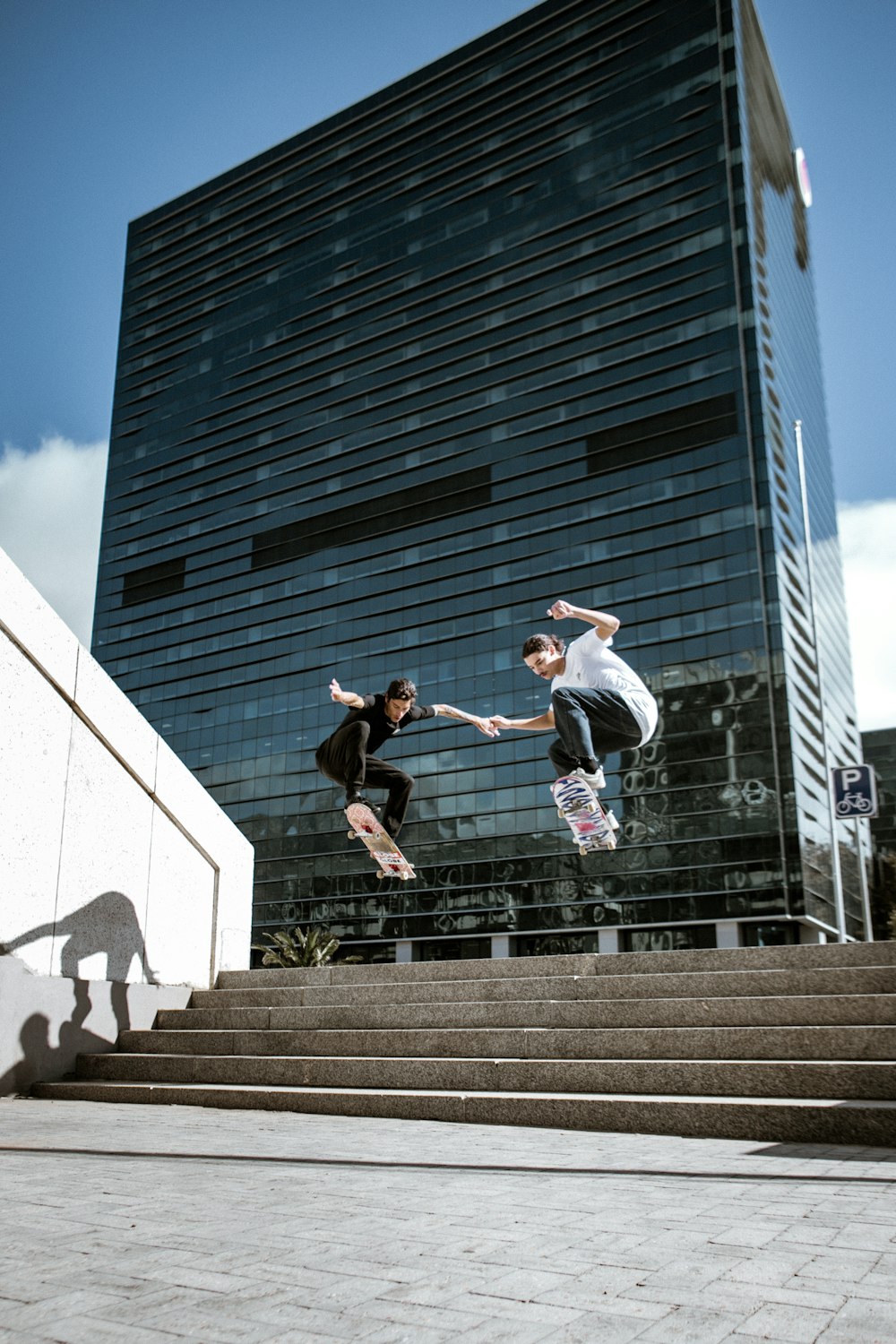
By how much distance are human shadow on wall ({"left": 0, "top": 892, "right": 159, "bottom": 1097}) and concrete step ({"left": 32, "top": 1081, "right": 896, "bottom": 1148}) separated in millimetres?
1412

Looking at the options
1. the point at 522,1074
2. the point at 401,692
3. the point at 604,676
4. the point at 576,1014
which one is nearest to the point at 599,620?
the point at 604,676

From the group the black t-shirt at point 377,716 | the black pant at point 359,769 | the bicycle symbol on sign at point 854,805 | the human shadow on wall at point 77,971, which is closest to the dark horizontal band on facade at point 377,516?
the bicycle symbol on sign at point 854,805

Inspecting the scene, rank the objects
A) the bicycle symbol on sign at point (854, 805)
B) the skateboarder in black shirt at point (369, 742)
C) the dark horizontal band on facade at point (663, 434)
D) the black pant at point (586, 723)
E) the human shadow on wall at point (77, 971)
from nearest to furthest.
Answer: the black pant at point (586, 723)
the human shadow on wall at point (77, 971)
the skateboarder in black shirt at point (369, 742)
the bicycle symbol on sign at point (854, 805)
the dark horizontal band on facade at point (663, 434)

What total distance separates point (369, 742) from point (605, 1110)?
439 centimetres

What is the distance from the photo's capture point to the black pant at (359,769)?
364 inches

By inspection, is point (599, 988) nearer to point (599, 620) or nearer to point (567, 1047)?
point (567, 1047)

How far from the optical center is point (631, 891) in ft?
216

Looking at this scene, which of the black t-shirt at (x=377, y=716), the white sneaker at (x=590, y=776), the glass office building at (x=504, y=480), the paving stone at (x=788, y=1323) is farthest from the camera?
the glass office building at (x=504, y=480)

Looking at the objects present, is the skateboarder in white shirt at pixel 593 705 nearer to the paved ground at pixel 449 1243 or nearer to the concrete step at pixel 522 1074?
the concrete step at pixel 522 1074

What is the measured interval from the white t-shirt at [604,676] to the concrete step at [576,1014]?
7.47ft

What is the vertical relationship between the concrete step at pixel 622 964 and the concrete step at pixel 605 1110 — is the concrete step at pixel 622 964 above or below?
above

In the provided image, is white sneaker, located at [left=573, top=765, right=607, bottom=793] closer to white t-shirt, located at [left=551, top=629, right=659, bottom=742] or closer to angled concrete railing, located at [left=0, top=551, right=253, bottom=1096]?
white t-shirt, located at [left=551, top=629, right=659, bottom=742]

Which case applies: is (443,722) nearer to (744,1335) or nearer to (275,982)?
(275,982)

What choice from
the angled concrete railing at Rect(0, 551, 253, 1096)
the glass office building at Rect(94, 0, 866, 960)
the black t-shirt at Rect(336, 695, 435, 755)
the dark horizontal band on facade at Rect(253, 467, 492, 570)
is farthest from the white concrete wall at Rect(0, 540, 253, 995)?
the dark horizontal band on facade at Rect(253, 467, 492, 570)
